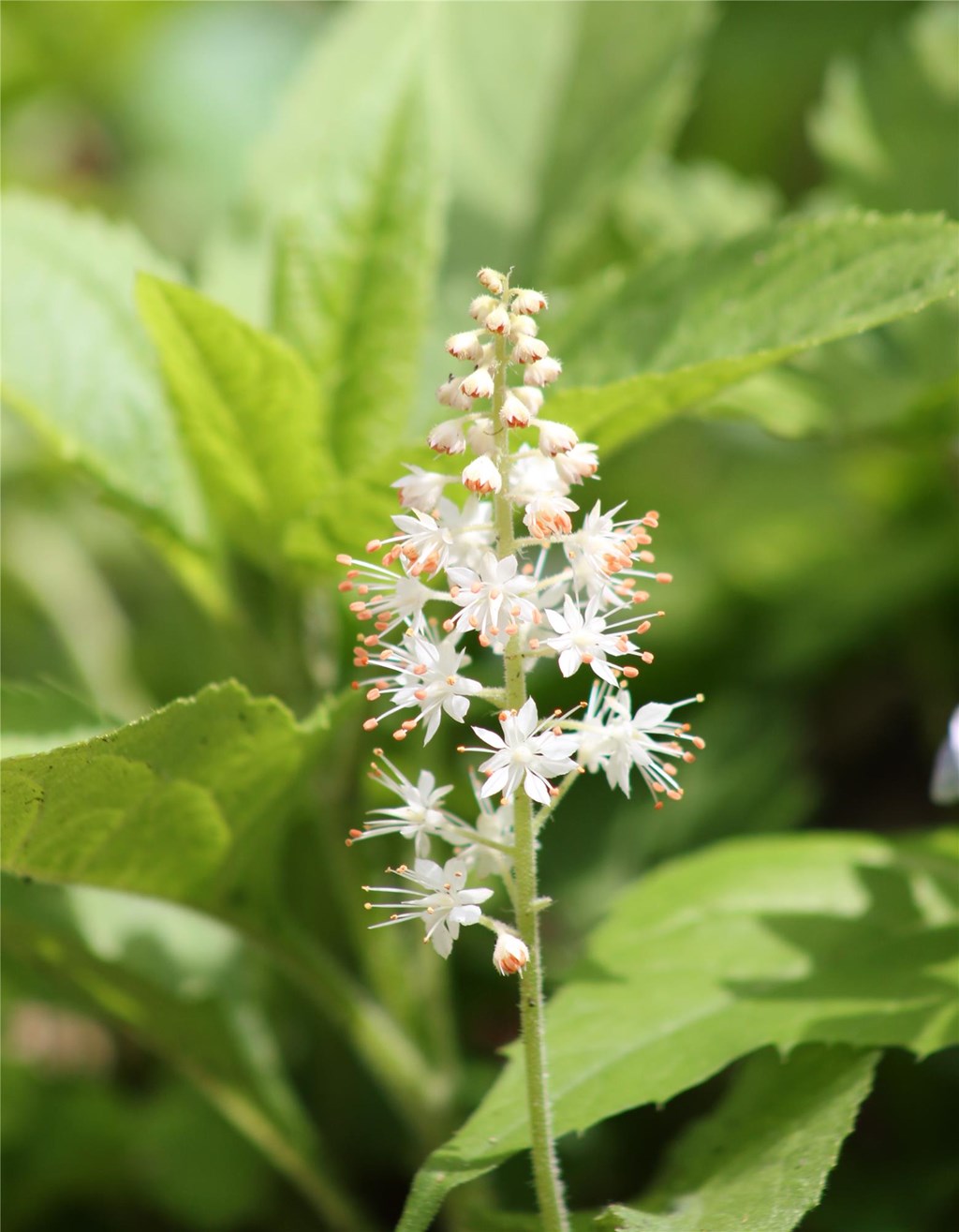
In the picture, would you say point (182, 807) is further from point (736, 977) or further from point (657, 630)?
point (657, 630)

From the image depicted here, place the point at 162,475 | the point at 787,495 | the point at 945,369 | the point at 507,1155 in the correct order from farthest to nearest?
the point at 787,495
the point at 945,369
the point at 162,475
the point at 507,1155

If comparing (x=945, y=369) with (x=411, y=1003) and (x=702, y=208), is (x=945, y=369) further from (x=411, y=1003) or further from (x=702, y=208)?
(x=411, y=1003)

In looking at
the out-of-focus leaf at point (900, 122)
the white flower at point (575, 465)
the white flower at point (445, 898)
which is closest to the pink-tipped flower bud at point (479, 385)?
the white flower at point (575, 465)

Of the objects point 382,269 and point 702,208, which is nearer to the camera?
point 382,269

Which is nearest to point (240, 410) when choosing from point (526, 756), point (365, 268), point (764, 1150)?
point (365, 268)

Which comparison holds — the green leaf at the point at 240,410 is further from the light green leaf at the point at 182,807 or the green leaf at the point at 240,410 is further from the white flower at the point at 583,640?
the white flower at the point at 583,640

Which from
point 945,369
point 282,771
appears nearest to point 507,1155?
point 282,771

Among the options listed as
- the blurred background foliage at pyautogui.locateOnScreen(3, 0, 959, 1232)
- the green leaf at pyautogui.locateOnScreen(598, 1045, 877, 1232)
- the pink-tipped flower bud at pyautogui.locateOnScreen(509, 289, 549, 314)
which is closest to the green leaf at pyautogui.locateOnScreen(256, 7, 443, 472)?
the blurred background foliage at pyautogui.locateOnScreen(3, 0, 959, 1232)
